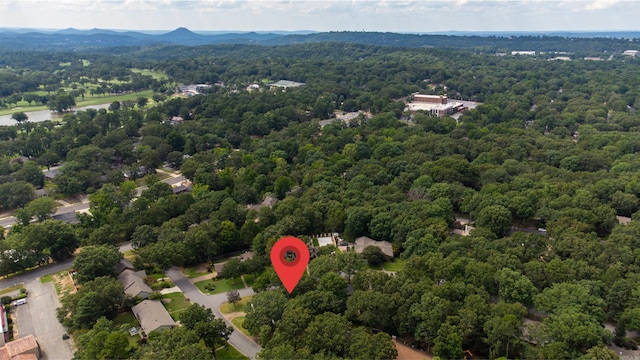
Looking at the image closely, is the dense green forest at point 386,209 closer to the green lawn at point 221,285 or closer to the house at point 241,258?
the house at point 241,258

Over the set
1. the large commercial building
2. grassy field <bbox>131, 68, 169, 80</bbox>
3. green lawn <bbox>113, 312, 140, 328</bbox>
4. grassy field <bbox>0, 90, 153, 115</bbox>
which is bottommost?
green lawn <bbox>113, 312, 140, 328</bbox>

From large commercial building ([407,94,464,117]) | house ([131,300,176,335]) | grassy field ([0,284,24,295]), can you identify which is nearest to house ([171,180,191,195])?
grassy field ([0,284,24,295])

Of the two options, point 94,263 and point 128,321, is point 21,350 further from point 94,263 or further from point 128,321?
point 94,263

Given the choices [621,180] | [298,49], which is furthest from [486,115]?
[298,49]

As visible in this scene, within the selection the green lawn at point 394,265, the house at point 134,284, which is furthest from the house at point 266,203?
the green lawn at point 394,265

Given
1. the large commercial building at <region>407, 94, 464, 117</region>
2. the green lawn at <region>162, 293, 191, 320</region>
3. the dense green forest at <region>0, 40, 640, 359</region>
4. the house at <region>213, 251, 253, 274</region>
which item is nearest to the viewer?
the dense green forest at <region>0, 40, 640, 359</region>

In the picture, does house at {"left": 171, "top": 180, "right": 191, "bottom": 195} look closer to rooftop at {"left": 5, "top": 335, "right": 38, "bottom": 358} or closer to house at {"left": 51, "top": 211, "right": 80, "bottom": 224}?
house at {"left": 51, "top": 211, "right": 80, "bottom": 224}

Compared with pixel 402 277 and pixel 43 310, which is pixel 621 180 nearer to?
pixel 402 277
